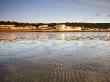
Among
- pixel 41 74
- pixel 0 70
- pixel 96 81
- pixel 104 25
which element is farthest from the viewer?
pixel 104 25

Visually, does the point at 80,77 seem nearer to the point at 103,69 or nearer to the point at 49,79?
the point at 49,79

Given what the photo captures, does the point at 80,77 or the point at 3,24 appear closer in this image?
the point at 80,77

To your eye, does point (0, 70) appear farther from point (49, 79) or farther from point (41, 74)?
point (49, 79)

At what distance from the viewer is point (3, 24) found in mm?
175625

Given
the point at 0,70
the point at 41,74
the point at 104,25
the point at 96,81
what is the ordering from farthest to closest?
1. the point at 104,25
2. the point at 0,70
3. the point at 41,74
4. the point at 96,81

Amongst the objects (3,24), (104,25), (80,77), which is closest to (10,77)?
(80,77)

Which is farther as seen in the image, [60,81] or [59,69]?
[59,69]

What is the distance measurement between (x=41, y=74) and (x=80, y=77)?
1.56m

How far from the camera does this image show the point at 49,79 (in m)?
9.07

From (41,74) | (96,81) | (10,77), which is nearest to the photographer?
(96,81)

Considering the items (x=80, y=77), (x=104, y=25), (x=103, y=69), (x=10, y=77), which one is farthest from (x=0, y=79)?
(x=104, y=25)

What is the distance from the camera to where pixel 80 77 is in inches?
376

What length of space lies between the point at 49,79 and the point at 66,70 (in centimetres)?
205

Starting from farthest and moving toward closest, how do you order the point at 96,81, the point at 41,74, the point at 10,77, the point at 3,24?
the point at 3,24 < the point at 41,74 < the point at 10,77 < the point at 96,81
